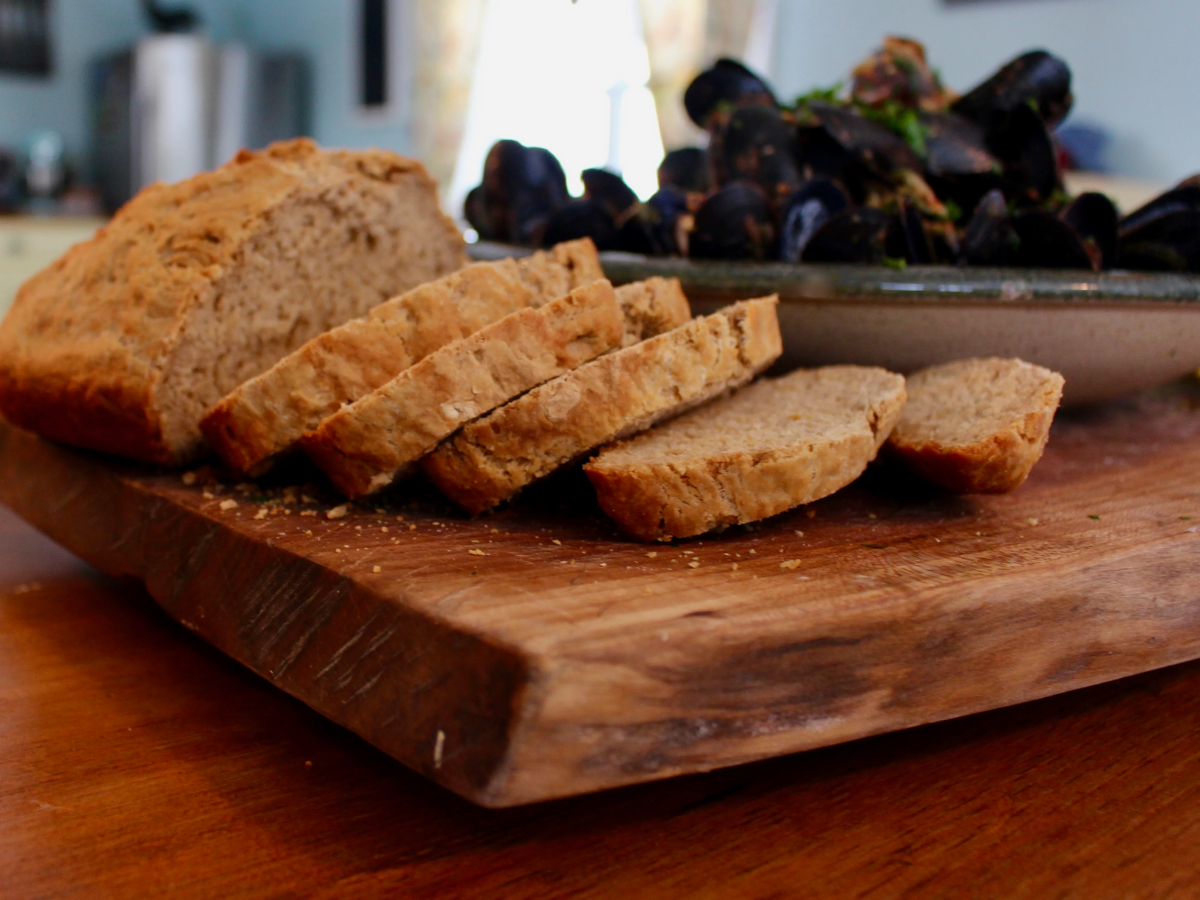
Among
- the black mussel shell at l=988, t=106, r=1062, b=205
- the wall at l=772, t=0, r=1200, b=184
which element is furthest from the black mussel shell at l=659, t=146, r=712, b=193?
the wall at l=772, t=0, r=1200, b=184

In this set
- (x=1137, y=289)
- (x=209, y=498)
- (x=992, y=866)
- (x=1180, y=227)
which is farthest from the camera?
(x=1180, y=227)

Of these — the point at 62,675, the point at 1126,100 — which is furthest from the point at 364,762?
the point at 1126,100

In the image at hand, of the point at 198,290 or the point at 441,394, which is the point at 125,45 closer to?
the point at 198,290

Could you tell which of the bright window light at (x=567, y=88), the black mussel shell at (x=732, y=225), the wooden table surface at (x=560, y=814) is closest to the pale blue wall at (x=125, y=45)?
the bright window light at (x=567, y=88)

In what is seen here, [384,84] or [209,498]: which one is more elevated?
[384,84]

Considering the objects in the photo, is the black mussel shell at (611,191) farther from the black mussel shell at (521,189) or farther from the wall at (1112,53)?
the wall at (1112,53)

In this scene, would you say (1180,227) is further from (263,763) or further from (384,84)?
(384,84)
